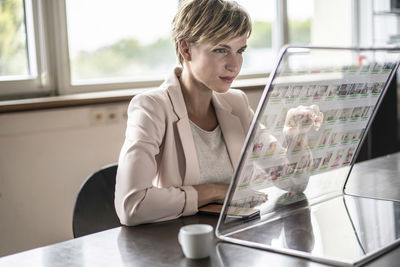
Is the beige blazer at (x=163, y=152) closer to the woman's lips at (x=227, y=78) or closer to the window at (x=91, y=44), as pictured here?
the woman's lips at (x=227, y=78)

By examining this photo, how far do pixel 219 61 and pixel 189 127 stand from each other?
0.23 m

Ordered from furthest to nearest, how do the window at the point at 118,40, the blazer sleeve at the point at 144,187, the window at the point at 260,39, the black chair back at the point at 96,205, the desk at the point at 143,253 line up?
the window at the point at 260,39 < the window at the point at 118,40 < the black chair back at the point at 96,205 < the blazer sleeve at the point at 144,187 < the desk at the point at 143,253

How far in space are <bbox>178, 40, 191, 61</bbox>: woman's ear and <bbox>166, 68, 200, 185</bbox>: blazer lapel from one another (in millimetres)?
95

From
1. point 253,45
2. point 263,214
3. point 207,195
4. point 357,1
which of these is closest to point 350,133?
point 263,214

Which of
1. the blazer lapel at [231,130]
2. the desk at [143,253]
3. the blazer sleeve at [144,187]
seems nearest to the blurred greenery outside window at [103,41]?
the blazer lapel at [231,130]

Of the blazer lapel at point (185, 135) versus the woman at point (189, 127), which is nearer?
the woman at point (189, 127)

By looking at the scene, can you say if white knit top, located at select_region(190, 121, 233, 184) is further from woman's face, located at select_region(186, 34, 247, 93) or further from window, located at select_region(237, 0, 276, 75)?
window, located at select_region(237, 0, 276, 75)

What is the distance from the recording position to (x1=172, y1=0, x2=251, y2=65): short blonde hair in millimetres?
1712

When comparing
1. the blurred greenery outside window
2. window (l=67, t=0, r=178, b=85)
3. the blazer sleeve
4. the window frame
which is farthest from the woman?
window (l=67, t=0, r=178, b=85)

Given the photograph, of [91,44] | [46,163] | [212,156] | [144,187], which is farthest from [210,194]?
[91,44]

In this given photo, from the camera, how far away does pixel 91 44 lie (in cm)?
334

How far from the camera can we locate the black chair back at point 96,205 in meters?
1.69

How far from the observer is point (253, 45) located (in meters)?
4.38

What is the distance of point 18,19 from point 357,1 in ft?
10.6
